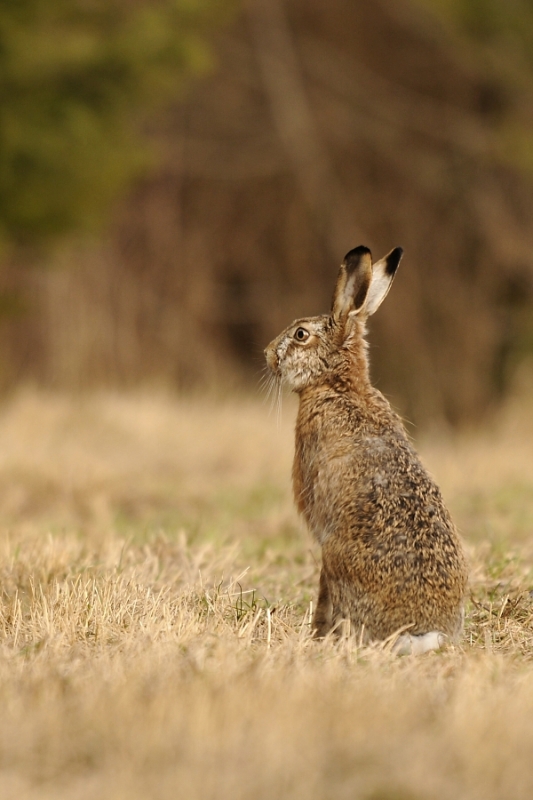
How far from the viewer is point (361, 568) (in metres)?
4.38

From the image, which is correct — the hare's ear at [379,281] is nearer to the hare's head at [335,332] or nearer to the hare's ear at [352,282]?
the hare's head at [335,332]

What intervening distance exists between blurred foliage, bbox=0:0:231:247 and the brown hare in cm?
637

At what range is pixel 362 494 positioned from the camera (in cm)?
457

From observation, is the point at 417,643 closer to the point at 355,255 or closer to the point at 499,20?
the point at 355,255

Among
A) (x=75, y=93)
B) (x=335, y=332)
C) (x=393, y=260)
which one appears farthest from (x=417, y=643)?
(x=75, y=93)

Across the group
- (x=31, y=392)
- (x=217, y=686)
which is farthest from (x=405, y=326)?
(x=217, y=686)

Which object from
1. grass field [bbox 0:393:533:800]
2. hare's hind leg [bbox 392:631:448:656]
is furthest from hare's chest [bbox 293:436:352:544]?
hare's hind leg [bbox 392:631:448:656]

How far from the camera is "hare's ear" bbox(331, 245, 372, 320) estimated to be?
515 cm

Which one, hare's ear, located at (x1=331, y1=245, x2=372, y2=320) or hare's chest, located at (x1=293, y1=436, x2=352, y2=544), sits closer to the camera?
hare's chest, located at (x1=293, y1=436, x2=352, y2=544)

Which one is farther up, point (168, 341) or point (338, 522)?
point (168, 341)

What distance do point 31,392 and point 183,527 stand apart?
271 inches

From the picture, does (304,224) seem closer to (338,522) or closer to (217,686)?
(338,522)

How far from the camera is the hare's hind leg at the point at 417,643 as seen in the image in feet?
14.0

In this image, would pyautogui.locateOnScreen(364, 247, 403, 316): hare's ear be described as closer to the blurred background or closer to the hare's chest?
the hare's chest
